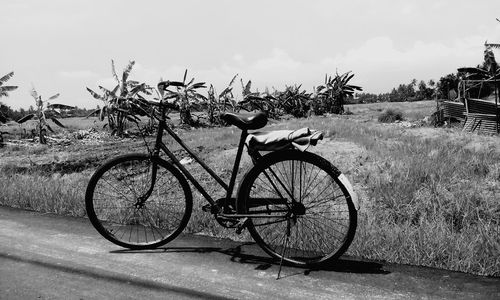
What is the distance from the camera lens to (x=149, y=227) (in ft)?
15.4

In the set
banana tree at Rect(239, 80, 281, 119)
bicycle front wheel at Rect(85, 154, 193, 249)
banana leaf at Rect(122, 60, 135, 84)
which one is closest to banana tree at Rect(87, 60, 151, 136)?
banana leaf at Rect(122, 60, 135, 84)

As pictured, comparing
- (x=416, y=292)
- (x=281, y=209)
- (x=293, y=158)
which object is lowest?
(x=416, y=292)

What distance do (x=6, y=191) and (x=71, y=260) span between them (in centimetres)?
326

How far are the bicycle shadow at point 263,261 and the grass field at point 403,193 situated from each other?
0.65 ft

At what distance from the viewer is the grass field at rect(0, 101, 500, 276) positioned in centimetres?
368

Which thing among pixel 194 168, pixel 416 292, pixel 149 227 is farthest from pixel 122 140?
pixel 416 292

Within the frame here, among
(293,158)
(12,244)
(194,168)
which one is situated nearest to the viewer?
(293,158)

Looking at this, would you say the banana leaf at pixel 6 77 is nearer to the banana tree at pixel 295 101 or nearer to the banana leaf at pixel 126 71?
the banana leaf at pixel 126 71

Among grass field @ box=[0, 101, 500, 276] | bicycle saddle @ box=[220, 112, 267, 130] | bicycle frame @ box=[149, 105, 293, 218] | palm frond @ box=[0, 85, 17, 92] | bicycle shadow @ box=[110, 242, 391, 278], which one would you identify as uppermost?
palm frond @ box=[0, 85, 17, 92]

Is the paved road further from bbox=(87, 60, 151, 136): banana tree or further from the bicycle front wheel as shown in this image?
bbox=(87, 60, 151, 136): banana tree

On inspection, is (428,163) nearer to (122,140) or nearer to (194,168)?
(194,168)

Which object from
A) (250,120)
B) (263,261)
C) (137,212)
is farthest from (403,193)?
(137,212)

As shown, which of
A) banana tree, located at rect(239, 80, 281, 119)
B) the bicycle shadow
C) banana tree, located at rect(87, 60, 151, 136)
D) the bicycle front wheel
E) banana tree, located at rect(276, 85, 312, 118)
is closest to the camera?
the bicycle shadow

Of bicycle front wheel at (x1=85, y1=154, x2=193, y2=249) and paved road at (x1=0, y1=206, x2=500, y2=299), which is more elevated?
bicycle front wheel at (x1=85, y1=154, x2=193, y2=249)
